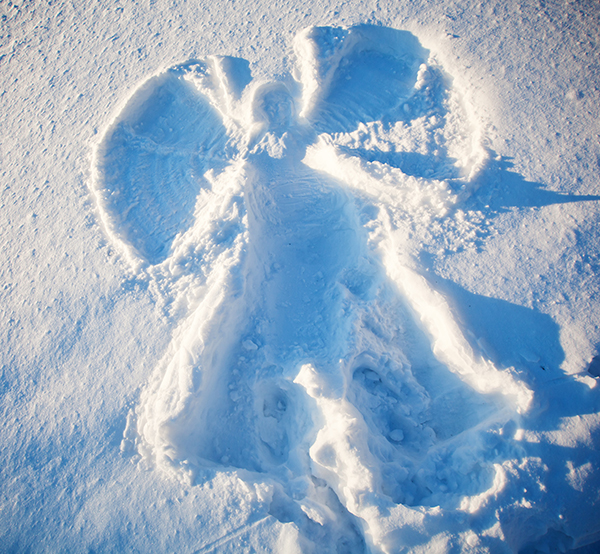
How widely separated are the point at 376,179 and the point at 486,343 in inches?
43.0

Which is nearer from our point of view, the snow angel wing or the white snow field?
the white snow field

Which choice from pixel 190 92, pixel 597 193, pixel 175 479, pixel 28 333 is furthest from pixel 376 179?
pixel 28 333

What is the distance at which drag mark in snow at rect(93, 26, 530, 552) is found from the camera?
172 centimetres

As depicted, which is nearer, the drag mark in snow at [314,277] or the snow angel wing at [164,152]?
the drag mark in snow at [314,277]

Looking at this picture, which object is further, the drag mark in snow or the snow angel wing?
the snow angel wing

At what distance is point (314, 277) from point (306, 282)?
0.06 m

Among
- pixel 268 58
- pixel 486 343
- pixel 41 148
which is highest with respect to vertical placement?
pixel 268 58

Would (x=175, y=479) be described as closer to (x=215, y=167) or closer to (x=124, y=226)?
(x=124, y=226)

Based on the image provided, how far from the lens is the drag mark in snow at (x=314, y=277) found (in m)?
1.72

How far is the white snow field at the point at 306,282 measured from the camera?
166 centimetres

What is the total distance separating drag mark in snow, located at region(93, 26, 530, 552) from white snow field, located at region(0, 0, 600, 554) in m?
0.01

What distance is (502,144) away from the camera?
2240 mm

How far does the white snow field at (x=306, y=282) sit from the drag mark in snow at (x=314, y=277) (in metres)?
0.01

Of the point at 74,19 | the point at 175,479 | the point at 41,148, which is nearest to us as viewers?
the point at 175,479
